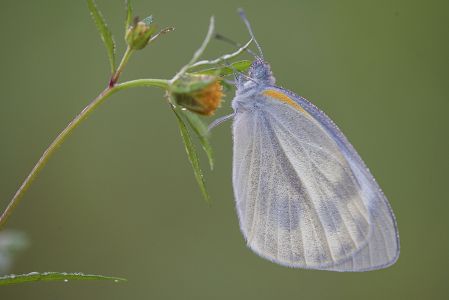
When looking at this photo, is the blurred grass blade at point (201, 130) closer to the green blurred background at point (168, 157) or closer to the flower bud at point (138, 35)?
the flower bud at point (138, 35)

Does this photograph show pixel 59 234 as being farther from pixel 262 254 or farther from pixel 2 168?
pixel 262 254

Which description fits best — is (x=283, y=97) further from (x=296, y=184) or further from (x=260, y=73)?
(x=296, y=184)

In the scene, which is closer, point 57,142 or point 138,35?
point 57,142

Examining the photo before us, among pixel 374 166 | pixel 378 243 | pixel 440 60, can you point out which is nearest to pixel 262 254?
pixel 378 243

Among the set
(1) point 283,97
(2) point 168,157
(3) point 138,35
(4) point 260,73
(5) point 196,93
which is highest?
(3) point 138,35

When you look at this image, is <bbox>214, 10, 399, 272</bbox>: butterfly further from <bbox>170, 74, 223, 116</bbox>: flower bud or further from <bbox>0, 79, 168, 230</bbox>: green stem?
<bbox>0, 79, 168, 230</bbox>: green stem

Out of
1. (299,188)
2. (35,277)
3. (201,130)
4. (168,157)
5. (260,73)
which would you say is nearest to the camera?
(35,277)

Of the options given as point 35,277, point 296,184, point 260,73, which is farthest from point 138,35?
point 296,184
